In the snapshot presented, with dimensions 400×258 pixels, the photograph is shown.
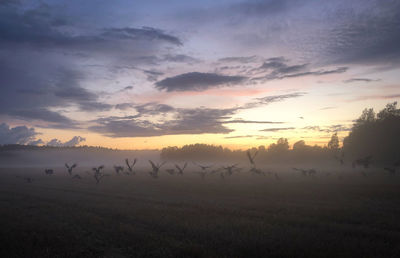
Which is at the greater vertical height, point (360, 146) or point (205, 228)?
point (360, 146)

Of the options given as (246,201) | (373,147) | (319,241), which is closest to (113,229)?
(319,241)

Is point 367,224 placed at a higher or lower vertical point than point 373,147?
lower

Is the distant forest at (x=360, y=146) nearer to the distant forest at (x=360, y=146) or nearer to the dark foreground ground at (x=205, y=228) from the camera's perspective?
the distant forest at (x=360, y=146)

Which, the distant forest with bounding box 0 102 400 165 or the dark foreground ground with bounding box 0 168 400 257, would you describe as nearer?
the dark foreground ground with bounding box 0 168 400 257

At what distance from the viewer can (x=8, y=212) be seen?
18.6 m

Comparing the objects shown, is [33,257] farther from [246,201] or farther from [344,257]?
[246,201]

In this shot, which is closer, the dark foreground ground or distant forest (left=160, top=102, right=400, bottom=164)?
the dark foreground ground

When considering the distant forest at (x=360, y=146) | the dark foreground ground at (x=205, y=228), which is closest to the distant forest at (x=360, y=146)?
the distant forest at (x=360, y=146)

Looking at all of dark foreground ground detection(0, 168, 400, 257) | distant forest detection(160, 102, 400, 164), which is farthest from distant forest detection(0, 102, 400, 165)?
dark foreground ground detection(0, 168, 400, 257)

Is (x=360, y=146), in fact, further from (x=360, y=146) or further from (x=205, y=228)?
(x=205, y=228)

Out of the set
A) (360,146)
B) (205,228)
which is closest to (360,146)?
(360,146)

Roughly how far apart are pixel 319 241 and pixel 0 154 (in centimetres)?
23329

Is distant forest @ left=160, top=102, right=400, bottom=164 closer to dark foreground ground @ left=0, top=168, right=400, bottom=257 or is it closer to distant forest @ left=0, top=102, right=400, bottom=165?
distant forest @ left=0, top=102, right=400, bottom=165

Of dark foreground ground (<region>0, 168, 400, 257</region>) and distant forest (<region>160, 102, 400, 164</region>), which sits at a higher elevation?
distant forest (<region>160, 102, 400, 164</region>)
